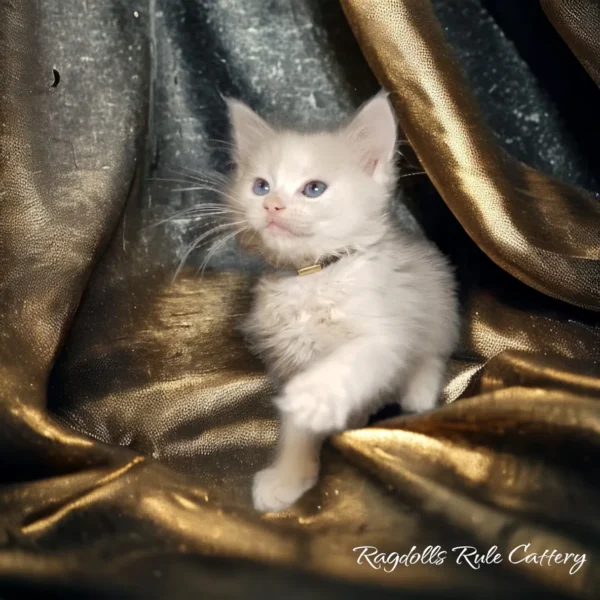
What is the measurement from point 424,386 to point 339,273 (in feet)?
0.79

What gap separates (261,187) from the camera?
1188 millimetres

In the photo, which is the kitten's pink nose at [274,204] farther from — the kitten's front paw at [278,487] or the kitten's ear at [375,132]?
the kitten's front paw at [278,487]

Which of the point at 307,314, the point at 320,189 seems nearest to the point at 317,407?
the point at 307,314

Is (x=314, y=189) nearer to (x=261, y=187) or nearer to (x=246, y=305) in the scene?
(x=261, y=187)

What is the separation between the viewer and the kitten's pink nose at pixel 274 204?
42.6 inches

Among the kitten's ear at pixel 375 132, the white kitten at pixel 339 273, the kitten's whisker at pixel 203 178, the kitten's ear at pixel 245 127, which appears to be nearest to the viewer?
the white kitten at pixel 339 273

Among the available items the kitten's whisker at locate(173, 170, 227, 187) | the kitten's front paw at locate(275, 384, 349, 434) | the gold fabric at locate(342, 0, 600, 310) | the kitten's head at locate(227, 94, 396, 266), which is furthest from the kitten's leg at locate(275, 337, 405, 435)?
the kitten's whisker at locate(173, 170, 227, 187)

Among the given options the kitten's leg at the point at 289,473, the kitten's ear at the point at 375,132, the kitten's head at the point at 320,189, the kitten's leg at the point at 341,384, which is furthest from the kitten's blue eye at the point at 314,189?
the kitten's leg at the point at 289,473

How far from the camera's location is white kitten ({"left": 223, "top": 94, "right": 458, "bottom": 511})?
1039mm

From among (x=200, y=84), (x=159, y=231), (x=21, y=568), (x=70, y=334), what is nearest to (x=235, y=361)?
(x=70, y=334)

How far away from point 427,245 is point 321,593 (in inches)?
27.7

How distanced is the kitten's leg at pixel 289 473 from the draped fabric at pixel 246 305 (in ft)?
0.07

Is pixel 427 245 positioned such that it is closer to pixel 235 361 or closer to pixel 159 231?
pixel 235 361

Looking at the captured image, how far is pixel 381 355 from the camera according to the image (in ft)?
3.31
